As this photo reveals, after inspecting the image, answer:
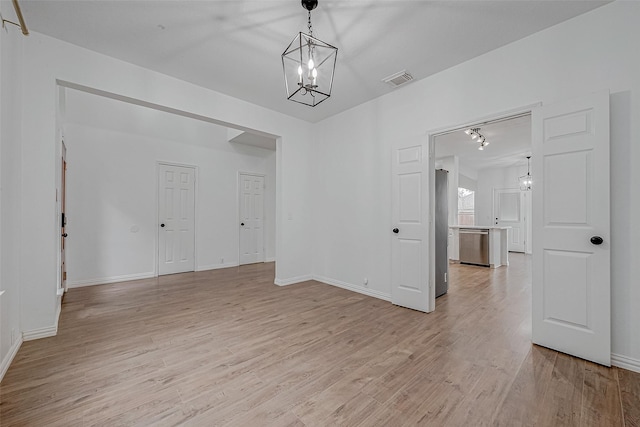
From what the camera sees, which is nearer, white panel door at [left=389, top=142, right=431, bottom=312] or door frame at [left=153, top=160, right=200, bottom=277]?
white panel door at [left=389, top=142, right=431, bottom=312]

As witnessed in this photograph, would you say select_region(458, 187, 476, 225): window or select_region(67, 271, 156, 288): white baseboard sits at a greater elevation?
select_region(458, 187, 476, 225): window

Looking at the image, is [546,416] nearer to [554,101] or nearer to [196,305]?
[554,101]

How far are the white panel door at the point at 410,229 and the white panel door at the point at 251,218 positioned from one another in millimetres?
4220

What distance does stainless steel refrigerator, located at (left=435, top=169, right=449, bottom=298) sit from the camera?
4043 millimetres

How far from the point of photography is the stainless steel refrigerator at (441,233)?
4043mm

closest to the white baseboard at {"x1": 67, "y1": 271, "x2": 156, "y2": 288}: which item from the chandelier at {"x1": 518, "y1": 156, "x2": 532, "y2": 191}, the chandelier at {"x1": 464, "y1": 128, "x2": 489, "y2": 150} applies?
the chandelier at {"x1": 464, "y1": 128, "x2": 489, "y2": 150}

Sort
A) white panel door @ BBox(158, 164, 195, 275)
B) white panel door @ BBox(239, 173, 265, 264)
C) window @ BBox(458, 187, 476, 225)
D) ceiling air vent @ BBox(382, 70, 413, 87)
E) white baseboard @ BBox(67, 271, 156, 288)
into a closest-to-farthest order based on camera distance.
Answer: ceiling air vent @ BBox(382, 70, 413, 87) → white baseboard @ BBox(67, 271, 156, 288) → white panel door @ BBox(158, 164, 195, 275) → white panel door @ BBox(239, 173, 265, 264) → window @ BBox(458, 187, 476, 225)

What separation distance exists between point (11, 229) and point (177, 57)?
2.36 metres

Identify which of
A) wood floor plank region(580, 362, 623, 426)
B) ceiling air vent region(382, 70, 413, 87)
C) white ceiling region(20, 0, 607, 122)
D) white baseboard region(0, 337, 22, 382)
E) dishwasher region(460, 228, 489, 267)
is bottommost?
wood floor plank region(580, 362, 623, 426)

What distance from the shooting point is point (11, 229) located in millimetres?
2375

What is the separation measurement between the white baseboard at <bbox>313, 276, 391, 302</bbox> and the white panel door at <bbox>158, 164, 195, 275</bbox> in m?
2.96

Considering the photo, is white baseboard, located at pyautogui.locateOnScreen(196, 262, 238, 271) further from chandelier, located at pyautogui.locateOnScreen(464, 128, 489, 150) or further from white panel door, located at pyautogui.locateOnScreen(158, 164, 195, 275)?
chandelier, located at pyautogui.locateOnScreen(464, 128, 489, 150)

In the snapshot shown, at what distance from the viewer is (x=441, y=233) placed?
13.7ft

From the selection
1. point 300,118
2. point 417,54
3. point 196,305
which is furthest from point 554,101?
point 196,305
